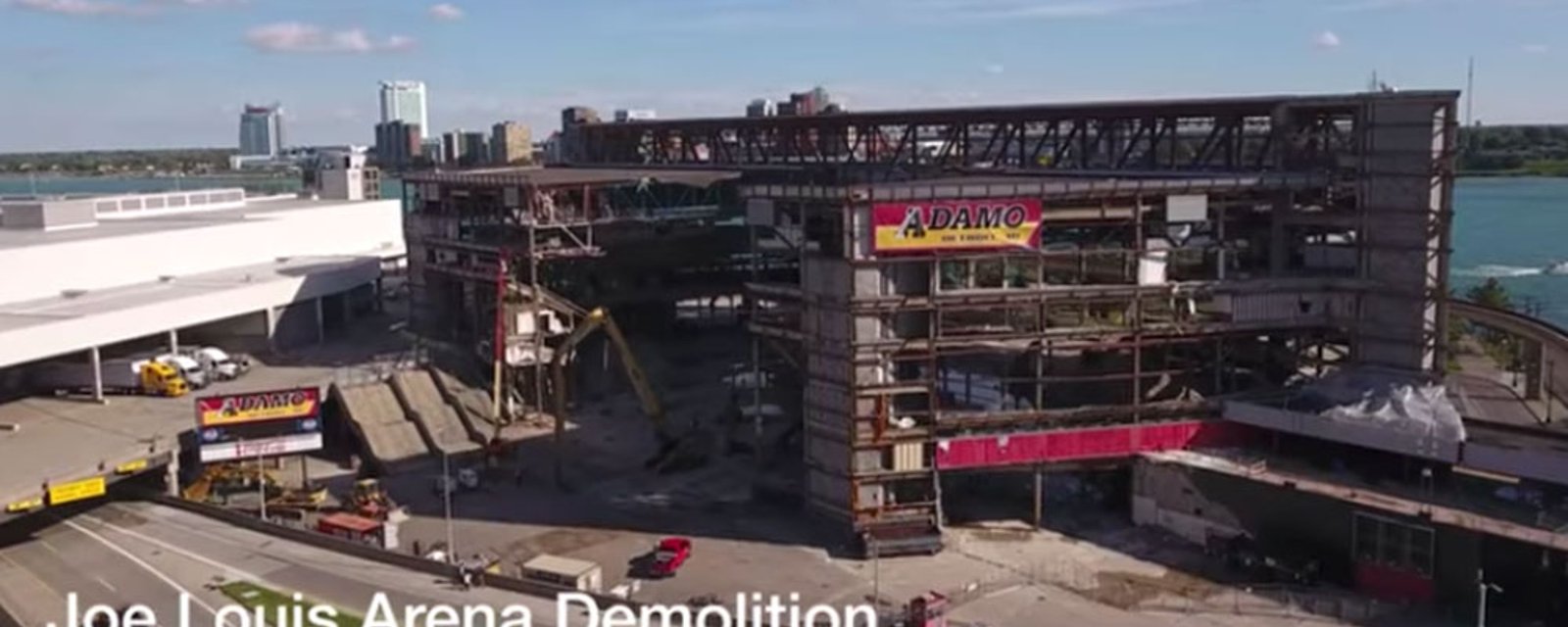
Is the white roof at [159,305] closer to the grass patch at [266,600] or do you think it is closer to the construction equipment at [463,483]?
the construction equipment at [463,483]

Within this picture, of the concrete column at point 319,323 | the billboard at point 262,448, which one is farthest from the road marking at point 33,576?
the concrete column at point 319,323

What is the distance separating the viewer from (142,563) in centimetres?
4009

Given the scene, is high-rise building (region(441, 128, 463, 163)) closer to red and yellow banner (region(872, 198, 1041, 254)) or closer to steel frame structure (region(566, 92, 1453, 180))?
steel frame structure (region(566, 92, 1453, 180))

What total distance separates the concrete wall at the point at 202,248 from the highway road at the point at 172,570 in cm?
2397

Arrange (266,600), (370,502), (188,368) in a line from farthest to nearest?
1. (188,368)
2. (370,502)
3. (266,600)

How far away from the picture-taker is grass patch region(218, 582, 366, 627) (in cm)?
3406

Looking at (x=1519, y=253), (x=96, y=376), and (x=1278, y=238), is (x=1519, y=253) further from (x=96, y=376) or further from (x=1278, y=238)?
(x=96, y=376)

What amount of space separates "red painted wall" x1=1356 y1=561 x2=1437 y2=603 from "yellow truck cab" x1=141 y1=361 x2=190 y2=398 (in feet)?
149

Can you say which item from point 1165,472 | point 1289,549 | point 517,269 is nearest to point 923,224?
point 1165,472

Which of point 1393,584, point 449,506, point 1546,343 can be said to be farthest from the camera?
point 1546,343

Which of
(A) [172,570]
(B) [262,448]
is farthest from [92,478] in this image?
(A) [172,570]

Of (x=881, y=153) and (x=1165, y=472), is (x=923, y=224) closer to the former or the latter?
(x=1165, y=472)

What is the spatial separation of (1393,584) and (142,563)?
35.7m

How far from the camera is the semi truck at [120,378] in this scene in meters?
56.4
